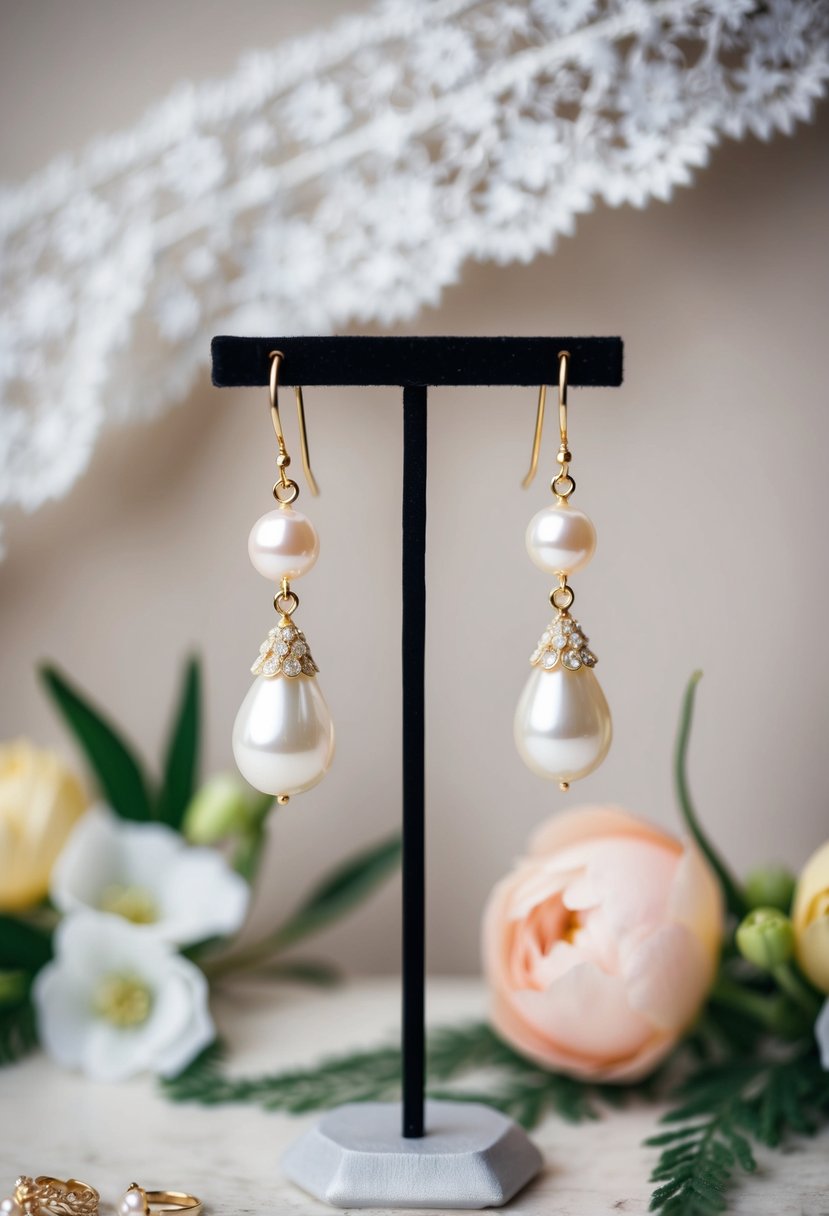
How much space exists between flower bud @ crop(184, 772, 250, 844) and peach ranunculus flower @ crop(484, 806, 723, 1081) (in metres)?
0.22

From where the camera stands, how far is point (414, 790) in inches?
24.4

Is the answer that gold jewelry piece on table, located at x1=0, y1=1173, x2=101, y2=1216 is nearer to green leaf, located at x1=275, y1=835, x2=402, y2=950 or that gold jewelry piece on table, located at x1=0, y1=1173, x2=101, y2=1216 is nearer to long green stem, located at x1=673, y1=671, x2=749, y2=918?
green leaf, located at x1=275, y1=835, x2=402, y2=950

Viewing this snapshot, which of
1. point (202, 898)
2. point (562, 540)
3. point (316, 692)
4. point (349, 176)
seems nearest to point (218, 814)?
point (202, 898)

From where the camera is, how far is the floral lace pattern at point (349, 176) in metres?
0.75

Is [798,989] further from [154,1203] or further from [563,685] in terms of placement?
[154,1203]

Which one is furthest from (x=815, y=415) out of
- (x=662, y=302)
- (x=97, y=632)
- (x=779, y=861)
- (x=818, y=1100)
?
(x=97, y=632)

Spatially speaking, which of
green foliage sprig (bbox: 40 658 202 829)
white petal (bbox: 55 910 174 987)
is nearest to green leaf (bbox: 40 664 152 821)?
green foliage sprig (bbox: 40 658 202 829)

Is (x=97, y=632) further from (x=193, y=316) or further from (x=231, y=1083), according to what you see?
(x=231, y=1083)

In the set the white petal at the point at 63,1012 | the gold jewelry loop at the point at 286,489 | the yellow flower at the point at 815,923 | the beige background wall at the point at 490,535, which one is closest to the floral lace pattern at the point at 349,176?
the beige background wall at the point at 490,535

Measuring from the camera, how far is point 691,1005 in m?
0.70

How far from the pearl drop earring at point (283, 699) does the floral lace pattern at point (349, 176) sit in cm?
29

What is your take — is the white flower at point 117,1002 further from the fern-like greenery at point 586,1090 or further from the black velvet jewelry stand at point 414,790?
the black velvet jewelry stand at point 414,790

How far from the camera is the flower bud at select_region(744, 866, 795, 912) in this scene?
0.74 metres

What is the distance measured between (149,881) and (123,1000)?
94 mm
